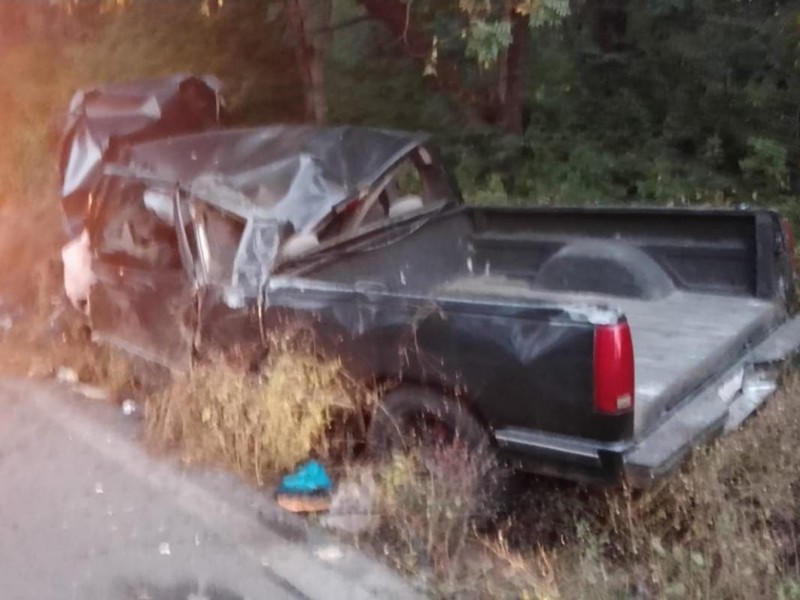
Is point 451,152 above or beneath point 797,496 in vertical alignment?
above

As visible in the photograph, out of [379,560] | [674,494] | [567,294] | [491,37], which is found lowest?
[379,560]

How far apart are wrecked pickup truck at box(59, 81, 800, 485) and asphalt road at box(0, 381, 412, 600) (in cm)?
66

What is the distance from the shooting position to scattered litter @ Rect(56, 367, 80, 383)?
7.07m

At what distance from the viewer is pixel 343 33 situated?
12.2 metres

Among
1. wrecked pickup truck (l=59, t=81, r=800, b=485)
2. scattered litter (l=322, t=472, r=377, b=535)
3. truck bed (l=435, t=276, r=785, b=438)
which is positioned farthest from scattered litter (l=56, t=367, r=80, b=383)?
truck bed (l=435, t=276, r=785, b=438)

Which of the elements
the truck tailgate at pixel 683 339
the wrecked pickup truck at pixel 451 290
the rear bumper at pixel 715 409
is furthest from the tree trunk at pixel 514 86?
the rear bumper at pixel 715 409

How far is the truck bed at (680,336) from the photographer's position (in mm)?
4121

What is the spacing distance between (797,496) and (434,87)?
7.61 meters

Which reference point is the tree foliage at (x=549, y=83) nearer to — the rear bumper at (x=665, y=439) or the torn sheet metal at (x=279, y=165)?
the torn sheet metal at (x=279, y=165)

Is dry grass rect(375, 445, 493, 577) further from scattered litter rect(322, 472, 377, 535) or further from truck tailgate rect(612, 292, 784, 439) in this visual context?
truck tailgate rect(612, 292, 784, 439)

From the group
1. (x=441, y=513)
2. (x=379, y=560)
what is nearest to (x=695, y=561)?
(x=441, y=513)

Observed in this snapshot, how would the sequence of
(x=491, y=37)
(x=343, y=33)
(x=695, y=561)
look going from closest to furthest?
(x=695, y=561) < (x=491, y=37) < (x=343, y=33)

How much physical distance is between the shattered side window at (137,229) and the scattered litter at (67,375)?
1.06 meters

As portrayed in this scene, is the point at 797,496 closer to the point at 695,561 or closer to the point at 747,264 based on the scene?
the point at 695,561
